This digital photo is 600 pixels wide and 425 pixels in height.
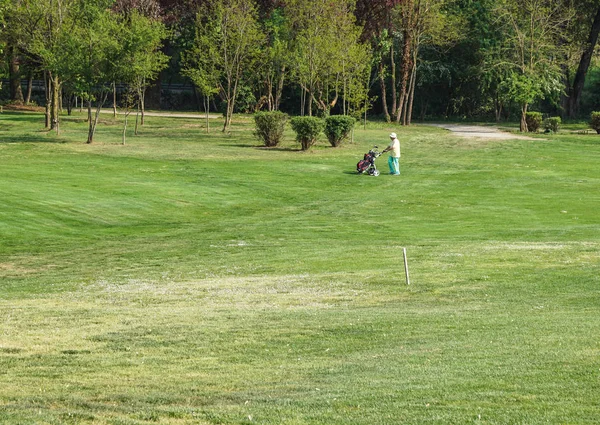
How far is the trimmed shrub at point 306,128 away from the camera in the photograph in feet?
159

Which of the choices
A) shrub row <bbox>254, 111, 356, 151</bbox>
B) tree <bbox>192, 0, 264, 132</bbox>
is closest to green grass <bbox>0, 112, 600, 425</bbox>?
shrub row <bbox>254, 111, 356, 151</bbox>

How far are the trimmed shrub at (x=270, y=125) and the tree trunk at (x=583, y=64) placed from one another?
32222 mm

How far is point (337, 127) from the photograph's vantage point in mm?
50625

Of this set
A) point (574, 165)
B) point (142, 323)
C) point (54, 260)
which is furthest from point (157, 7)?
point (142, 323)

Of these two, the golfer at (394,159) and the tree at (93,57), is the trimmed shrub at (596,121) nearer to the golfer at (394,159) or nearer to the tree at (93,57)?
the golfer at (394,159)

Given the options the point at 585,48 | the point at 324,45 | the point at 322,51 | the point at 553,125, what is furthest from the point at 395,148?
the point at 585,48

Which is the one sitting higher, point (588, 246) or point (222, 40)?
point (222, 40)

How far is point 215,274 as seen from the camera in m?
20.4

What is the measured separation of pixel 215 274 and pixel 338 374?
1013cm

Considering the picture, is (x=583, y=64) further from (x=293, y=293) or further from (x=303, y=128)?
(x=293, y=293)

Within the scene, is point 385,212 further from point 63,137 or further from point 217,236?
point 63,137

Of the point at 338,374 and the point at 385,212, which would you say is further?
the point at 385,212

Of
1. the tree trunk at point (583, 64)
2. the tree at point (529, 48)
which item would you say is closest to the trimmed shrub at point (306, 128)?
the tree at point (529, 48)

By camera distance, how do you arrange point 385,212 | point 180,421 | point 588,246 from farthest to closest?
1. point 385,212
2. point 588,246
3. point 180,421
